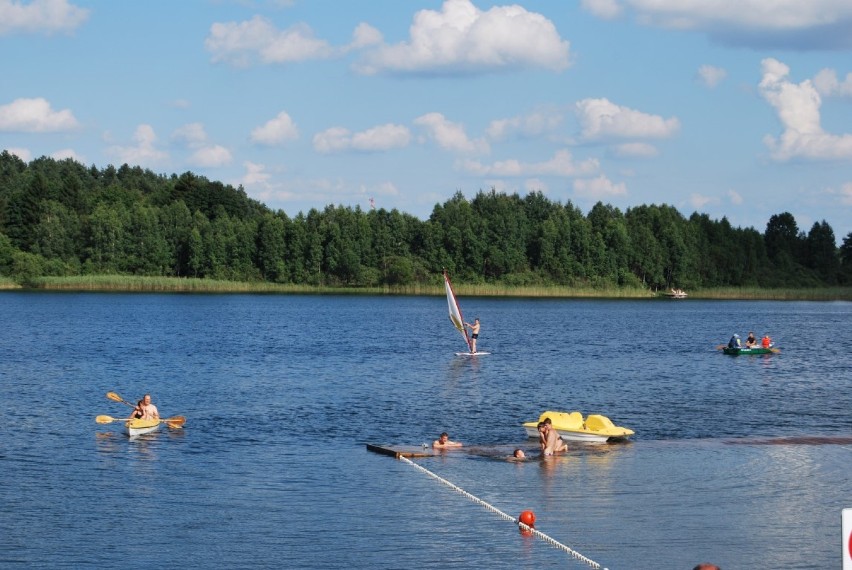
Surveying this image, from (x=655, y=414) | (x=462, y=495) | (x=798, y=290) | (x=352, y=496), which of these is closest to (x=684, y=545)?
(x=462, y=495)

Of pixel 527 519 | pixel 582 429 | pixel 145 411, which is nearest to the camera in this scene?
pixel 527 519

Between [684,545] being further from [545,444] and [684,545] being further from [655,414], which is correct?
[655,414]

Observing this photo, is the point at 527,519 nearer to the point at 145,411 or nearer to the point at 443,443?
the point at 443,443

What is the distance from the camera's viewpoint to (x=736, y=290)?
6432 inches

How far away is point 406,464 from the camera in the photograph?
28531mm

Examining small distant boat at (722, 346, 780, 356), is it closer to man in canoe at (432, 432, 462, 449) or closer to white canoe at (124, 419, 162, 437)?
man in canoe at (432, 432, 462, 449)

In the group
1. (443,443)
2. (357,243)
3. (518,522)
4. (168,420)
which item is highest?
(357,243)

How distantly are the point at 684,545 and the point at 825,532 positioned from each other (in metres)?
3.34

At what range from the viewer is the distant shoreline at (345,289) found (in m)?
143

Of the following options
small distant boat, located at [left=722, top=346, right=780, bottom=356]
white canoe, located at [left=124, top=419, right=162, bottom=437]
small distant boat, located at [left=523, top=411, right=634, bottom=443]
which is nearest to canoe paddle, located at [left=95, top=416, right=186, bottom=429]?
white canoe, located at [left=124, top=419, right=162, bottom=437]

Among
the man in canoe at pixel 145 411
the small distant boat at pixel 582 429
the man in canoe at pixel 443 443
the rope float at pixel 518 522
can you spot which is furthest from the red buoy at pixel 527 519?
the man in canoe at pixel 145 411

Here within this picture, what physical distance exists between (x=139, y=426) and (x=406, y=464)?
9402 mm

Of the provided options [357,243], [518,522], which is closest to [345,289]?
[357,243]

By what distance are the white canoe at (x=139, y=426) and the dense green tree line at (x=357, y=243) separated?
375 feet
